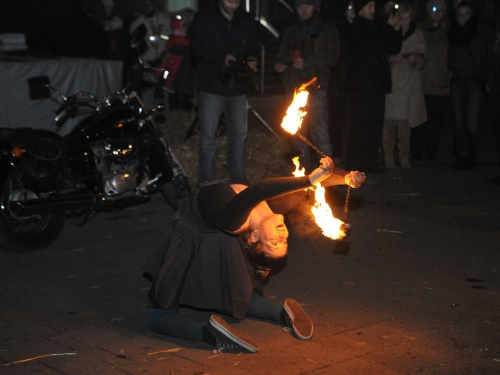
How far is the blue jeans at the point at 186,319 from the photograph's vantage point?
518 centimetres

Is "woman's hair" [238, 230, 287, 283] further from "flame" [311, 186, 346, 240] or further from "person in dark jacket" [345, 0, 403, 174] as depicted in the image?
"person in dark jacket" [345, 0, 403, 174]

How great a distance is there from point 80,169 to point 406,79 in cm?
509

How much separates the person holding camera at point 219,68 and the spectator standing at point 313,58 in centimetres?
63

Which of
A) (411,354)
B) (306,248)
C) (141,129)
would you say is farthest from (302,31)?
(411,354)

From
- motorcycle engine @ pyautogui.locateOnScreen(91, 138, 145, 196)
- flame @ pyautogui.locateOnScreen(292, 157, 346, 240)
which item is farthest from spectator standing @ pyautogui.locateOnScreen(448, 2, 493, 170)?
flame @ pyautogui.locateOnScreen(292, 157, 346, 240)

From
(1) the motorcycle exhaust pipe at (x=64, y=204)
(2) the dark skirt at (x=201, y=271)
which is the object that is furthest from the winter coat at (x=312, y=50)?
(2) the dark skirt at (x=201, y=271)

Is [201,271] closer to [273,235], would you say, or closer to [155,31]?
[273,235]

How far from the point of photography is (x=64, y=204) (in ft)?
25.0

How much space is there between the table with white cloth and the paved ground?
2.28m

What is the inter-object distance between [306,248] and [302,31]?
3339 mm

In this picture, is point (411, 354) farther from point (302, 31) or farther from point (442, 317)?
point (302, 31)

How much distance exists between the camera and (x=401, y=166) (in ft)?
38.4

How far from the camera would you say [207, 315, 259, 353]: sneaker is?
16.3 ft

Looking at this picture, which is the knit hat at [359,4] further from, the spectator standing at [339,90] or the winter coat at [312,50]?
the winter coat at [312,50]
